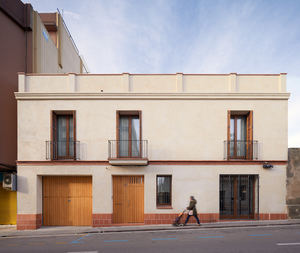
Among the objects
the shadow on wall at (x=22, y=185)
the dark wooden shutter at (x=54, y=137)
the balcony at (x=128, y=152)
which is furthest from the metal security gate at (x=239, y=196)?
the shadow on wall at (x=22, y=185)

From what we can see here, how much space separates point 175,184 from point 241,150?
13.4ft

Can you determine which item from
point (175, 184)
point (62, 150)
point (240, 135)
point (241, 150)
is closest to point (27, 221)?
point (62, 150)

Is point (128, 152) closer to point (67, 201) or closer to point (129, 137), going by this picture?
point (129, 137)

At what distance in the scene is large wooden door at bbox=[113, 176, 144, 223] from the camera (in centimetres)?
1026

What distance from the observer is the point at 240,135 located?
10.9 metres

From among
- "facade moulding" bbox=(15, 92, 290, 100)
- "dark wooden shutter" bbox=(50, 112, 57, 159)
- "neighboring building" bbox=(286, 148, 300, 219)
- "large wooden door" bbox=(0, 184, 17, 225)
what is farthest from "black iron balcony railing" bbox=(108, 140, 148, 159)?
"neighboring building" bbox=(286, 148, 300, 219)

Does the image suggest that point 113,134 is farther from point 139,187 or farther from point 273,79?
point 273,79

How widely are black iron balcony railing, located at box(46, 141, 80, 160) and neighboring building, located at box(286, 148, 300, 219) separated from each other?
36.7ft

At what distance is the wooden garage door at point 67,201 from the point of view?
1036cm

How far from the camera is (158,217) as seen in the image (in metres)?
10.0

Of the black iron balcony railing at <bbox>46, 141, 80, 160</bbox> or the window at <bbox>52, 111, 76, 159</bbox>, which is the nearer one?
the black iron balcony railing at <bbox>46, 141, 80, 160</bbox>

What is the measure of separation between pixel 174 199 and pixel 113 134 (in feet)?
15.2

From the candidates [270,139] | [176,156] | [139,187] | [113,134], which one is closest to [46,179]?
[113,134]

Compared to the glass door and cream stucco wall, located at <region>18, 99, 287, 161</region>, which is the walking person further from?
the glass door
